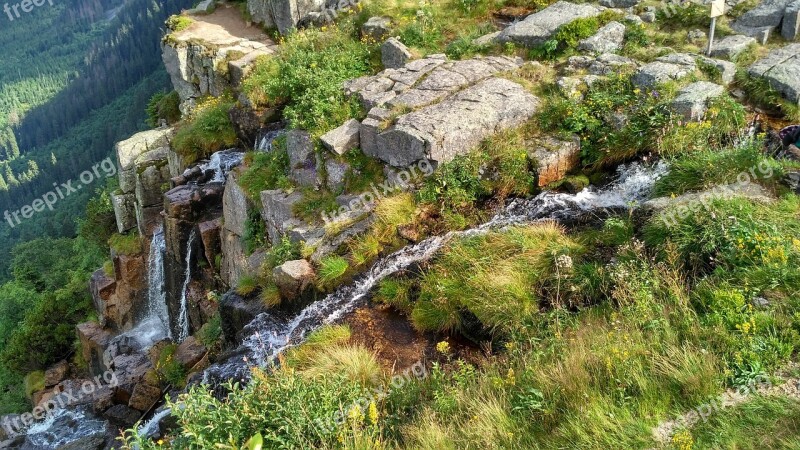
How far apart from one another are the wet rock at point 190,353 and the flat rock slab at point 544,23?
10159mm

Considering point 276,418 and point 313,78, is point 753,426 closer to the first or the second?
point 276,418

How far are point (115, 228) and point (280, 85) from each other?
14.5m

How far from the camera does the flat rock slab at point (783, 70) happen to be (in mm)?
9594

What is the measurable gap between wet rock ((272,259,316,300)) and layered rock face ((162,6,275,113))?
1082 centimetres

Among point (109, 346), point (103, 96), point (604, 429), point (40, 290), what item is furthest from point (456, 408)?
point (103, 96)

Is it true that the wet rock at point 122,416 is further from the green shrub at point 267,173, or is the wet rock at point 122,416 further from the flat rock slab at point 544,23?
the flat rock slab at point 544,23

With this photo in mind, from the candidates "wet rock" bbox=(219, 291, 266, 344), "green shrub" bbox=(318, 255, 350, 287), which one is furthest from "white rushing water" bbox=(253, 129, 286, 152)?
"green shrub" bbox=(318, 255, 350, 287)

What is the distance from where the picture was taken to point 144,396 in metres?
13.4

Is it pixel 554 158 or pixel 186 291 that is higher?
pixel 554 158

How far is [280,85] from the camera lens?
1497 cm

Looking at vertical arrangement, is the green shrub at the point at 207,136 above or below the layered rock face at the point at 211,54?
below

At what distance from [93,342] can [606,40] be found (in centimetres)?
1855

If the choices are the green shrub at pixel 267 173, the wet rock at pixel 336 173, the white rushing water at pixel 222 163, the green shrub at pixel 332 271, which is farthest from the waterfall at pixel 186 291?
the green shrub at pixel 332 271

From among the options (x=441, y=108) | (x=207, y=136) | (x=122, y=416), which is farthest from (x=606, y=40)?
(x=122, y=416)
